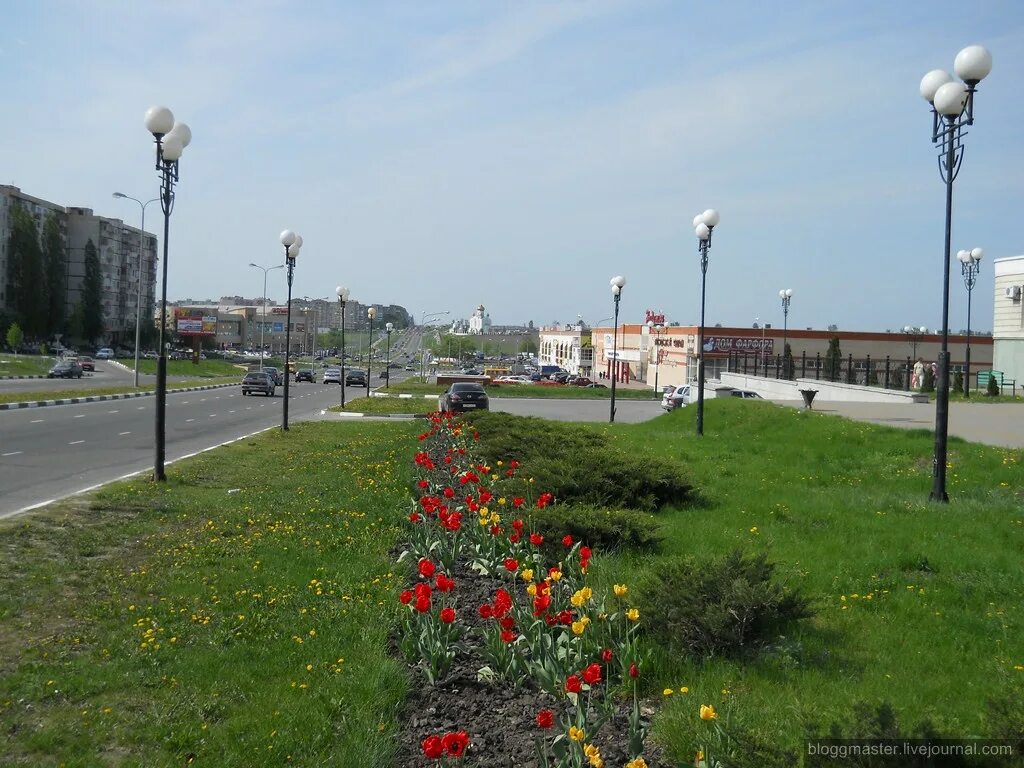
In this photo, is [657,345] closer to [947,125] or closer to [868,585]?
[947,125]

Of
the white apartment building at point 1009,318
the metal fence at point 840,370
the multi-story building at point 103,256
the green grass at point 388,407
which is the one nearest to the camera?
the green grass at point 388,407

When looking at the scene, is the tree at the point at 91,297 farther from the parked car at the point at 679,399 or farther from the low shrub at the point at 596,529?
the low shrub at the point at 596,529

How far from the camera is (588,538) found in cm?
792

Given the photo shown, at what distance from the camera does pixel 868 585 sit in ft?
22.2

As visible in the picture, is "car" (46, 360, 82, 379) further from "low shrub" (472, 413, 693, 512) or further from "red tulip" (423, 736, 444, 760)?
"red tulip" (423, 736, 444, 760)

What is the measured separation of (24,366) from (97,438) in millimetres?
47315

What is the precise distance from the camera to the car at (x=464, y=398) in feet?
115

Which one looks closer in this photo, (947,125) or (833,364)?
(947,125)

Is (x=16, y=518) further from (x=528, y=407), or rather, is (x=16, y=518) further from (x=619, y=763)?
(x=528, y=407)

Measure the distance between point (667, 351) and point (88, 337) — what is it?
225 ft

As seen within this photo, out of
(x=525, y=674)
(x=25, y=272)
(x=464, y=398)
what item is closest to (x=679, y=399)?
(x=464, y=398)

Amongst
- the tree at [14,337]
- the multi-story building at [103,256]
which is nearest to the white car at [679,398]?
the tree at [14,337]

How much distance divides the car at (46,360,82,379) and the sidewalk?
154 feet

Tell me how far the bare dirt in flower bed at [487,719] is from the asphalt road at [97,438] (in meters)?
7.81
